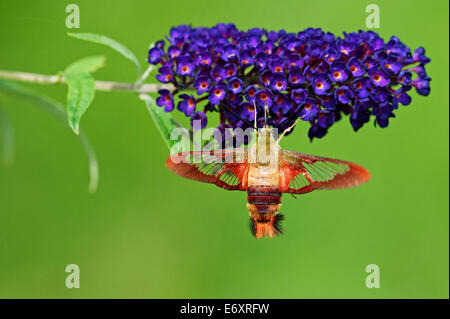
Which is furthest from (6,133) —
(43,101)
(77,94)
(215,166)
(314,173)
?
(314,173)

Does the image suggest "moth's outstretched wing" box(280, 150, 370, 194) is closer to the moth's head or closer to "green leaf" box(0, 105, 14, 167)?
the moth's head

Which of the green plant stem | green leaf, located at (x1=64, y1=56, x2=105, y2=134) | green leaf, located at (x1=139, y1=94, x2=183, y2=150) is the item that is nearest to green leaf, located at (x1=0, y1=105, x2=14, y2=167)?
the green plant stem

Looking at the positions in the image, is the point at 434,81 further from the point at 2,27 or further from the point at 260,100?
the point at 2,27

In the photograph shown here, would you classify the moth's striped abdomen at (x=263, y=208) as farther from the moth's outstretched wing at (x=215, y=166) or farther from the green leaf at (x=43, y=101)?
the green leaf at (x=43, y=101)

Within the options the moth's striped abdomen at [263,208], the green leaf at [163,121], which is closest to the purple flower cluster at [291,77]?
the green leaf at [163,121]

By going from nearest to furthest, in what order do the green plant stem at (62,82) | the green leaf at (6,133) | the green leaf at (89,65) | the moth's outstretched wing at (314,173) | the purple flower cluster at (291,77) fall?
the moth's outstretched wing at (314,173) → the purple flower cluster at (291,77) → the green plant stem at (62,82) → the green leaf at (89,65) → the green leaf at (6,133)

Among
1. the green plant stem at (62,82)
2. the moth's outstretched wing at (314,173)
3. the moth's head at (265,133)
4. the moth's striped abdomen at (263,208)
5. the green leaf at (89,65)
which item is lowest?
the moth's striped abdomen at (263,208)

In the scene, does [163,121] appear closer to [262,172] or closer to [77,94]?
[77,94]
